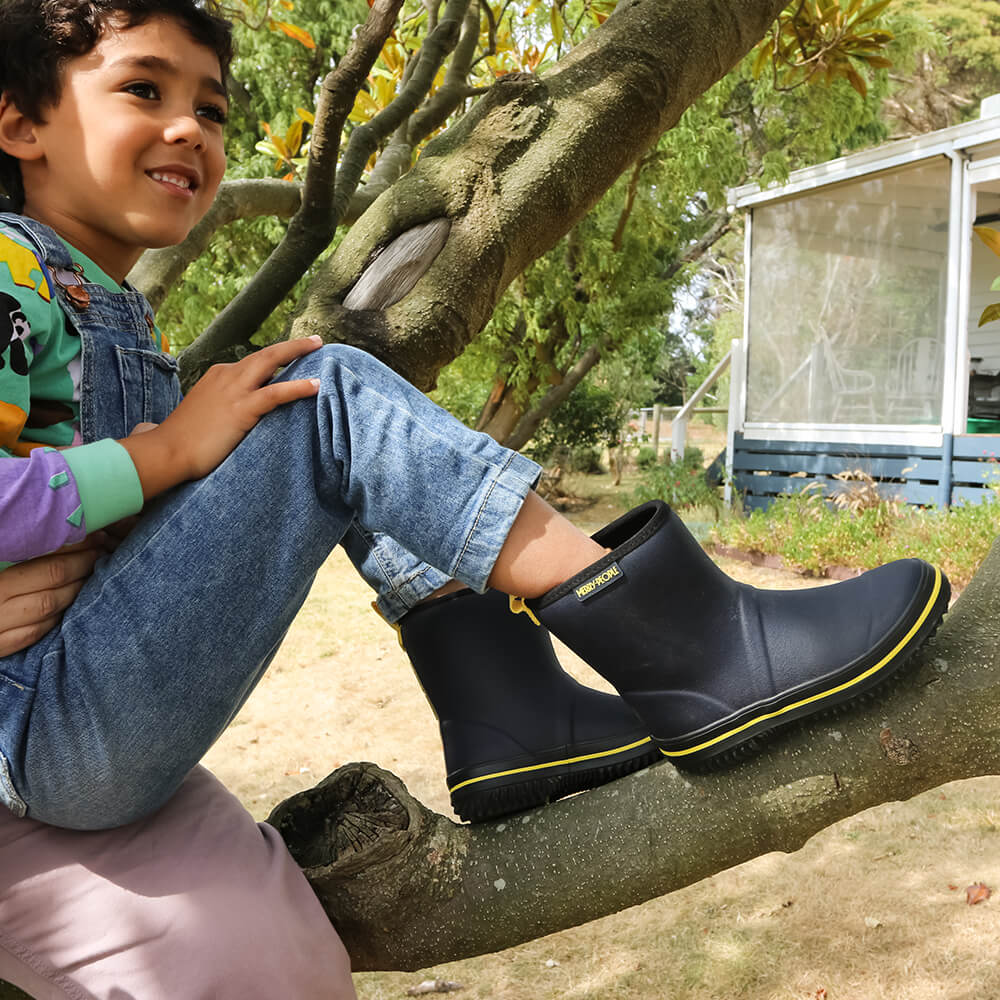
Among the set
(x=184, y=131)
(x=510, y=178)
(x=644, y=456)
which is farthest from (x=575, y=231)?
(x=644, y=456)

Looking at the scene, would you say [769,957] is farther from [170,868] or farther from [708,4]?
[708,4]

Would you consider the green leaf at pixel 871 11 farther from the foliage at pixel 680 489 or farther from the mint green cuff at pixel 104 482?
the foliage at pixel 680 489

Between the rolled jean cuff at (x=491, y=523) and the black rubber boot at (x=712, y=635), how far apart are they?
0.10 meters

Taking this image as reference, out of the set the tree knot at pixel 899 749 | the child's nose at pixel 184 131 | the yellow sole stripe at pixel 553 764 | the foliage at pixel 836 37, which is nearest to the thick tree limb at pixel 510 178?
the child's nose at pixel 184 131

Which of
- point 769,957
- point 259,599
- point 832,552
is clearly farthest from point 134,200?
point 832,552

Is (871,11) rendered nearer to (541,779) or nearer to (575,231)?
(541,779)

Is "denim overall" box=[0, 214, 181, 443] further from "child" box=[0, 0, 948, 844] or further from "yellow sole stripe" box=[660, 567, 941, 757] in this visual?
"yellow sole stripe" box=[660, 567, 941, 757]

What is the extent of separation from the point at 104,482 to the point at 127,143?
0.53 m

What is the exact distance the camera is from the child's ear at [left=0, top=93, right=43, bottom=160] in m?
1.42

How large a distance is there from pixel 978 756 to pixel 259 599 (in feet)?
2.79

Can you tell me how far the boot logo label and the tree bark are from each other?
0.83ft

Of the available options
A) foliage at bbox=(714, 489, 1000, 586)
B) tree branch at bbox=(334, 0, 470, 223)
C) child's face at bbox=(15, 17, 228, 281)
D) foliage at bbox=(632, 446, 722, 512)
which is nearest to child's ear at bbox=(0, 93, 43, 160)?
child's face at bbox=(15, 17, 228, 281)

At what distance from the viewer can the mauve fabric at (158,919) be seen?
1.10 m

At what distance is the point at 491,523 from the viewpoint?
1152 mm
